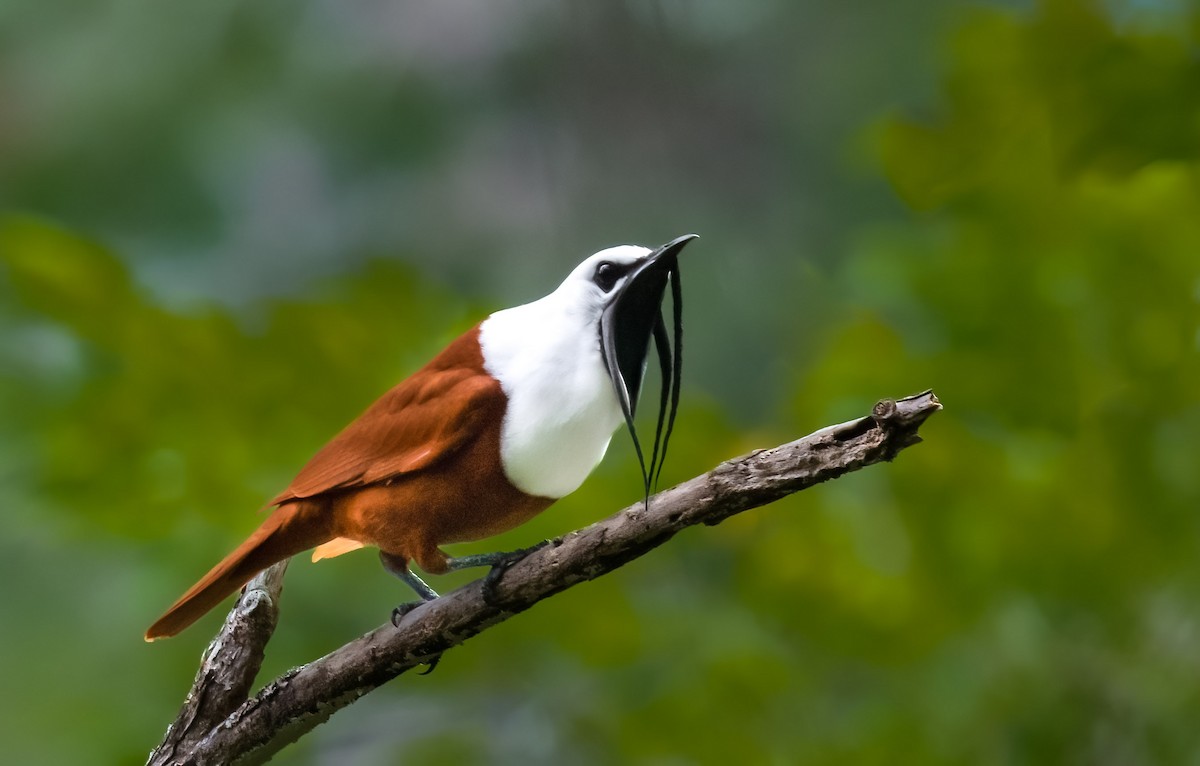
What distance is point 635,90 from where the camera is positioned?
211 centimetres

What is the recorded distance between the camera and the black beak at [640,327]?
0.94 m

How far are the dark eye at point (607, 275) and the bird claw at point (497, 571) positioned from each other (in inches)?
8.6

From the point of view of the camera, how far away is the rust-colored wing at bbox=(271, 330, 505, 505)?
1.00 metres

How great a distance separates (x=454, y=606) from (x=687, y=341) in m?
0.96

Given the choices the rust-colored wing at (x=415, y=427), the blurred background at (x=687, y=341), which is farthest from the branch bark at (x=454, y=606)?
the blurred background at (x=687, y=341)

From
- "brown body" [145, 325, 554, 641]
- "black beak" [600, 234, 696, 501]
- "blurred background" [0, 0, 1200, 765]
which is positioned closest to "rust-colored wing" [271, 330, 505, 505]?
"brown body" [145, 325, 554, 641]

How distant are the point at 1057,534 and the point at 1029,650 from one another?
230mm

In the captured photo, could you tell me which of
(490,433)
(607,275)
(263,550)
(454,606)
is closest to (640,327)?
(607,275)

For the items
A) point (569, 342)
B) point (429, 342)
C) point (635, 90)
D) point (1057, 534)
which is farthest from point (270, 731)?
point (635, 90)

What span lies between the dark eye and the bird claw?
22 cm

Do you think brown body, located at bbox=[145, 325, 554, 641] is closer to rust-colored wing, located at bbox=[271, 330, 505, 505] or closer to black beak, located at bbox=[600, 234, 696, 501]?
rust-colored wing, located at bbox=[271, 330, 505, 505]

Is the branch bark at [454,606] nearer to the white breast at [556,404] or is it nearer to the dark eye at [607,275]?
the white breast at [556,404]

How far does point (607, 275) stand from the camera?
0.98 meters

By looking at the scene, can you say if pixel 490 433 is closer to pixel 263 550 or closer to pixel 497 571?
pixel 497 571
